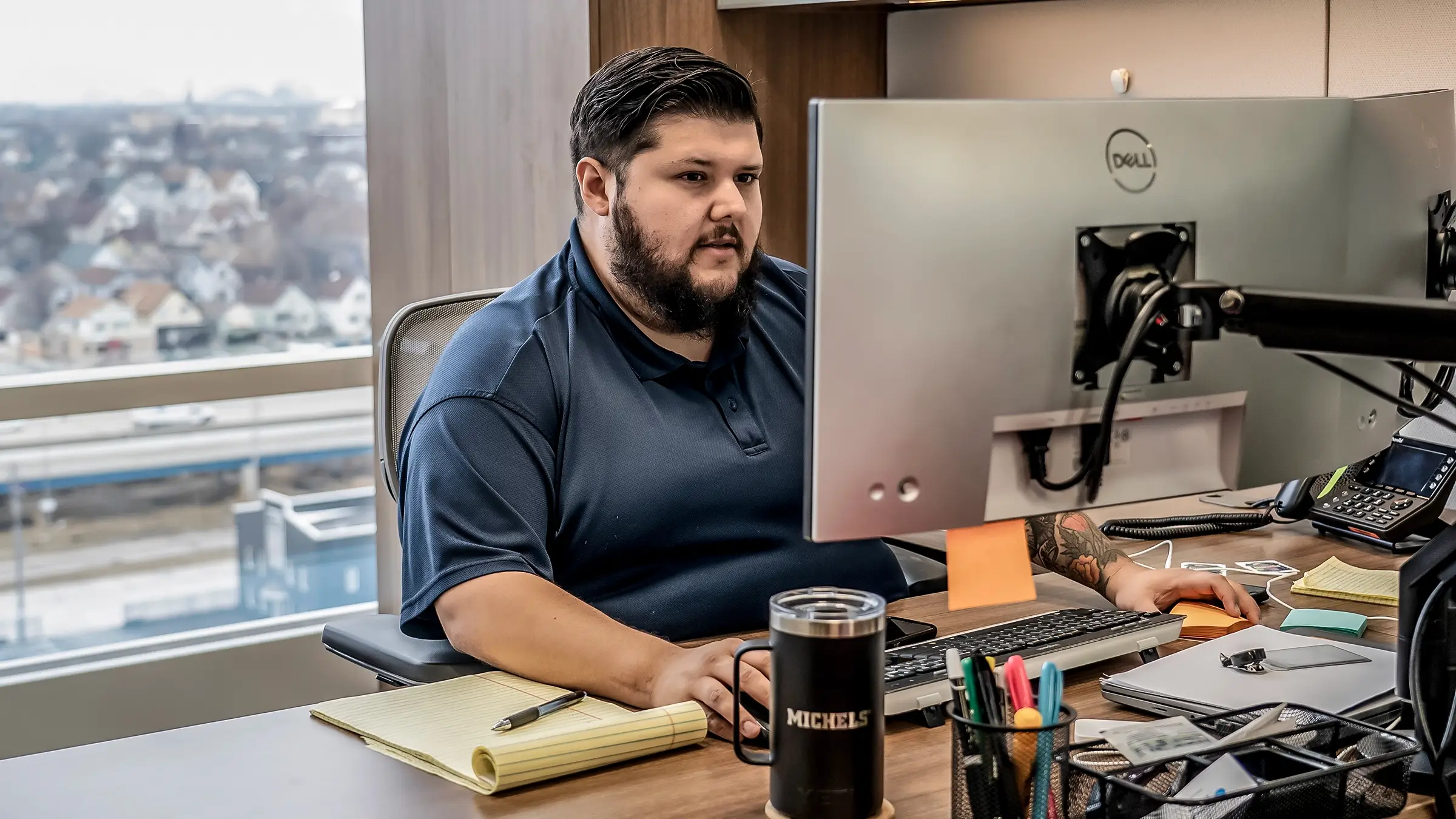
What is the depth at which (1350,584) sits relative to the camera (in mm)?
1571

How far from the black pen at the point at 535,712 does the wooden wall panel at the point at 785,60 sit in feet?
5.81

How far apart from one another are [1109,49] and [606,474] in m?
1.53

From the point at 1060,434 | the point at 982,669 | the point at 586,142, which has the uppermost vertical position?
the point at 586,142

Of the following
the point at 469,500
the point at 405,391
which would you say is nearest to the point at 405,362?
the point at 405,391

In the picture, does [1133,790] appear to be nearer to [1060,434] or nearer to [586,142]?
[1060,434]

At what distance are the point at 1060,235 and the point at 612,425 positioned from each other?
727 millimetres

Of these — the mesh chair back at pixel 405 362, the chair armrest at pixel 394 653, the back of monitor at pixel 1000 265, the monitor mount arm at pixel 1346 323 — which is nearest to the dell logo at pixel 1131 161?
the back of monitor at pixel 1000 265

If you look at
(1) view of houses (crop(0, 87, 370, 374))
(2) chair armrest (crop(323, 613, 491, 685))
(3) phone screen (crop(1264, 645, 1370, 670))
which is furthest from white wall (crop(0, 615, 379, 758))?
(3) phone screen (crop(1264, 645, 1370, 670))

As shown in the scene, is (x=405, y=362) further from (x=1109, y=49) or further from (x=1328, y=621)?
(x=1109, y=49)

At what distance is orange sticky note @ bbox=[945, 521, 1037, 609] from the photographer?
1027mm

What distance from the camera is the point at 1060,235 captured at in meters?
0.97

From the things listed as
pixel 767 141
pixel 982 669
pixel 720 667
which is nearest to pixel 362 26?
pixel 767 141

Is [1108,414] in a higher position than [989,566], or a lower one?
higher

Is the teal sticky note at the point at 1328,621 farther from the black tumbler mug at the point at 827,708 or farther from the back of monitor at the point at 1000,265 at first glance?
the black tumbler mug at the point at 827,708
